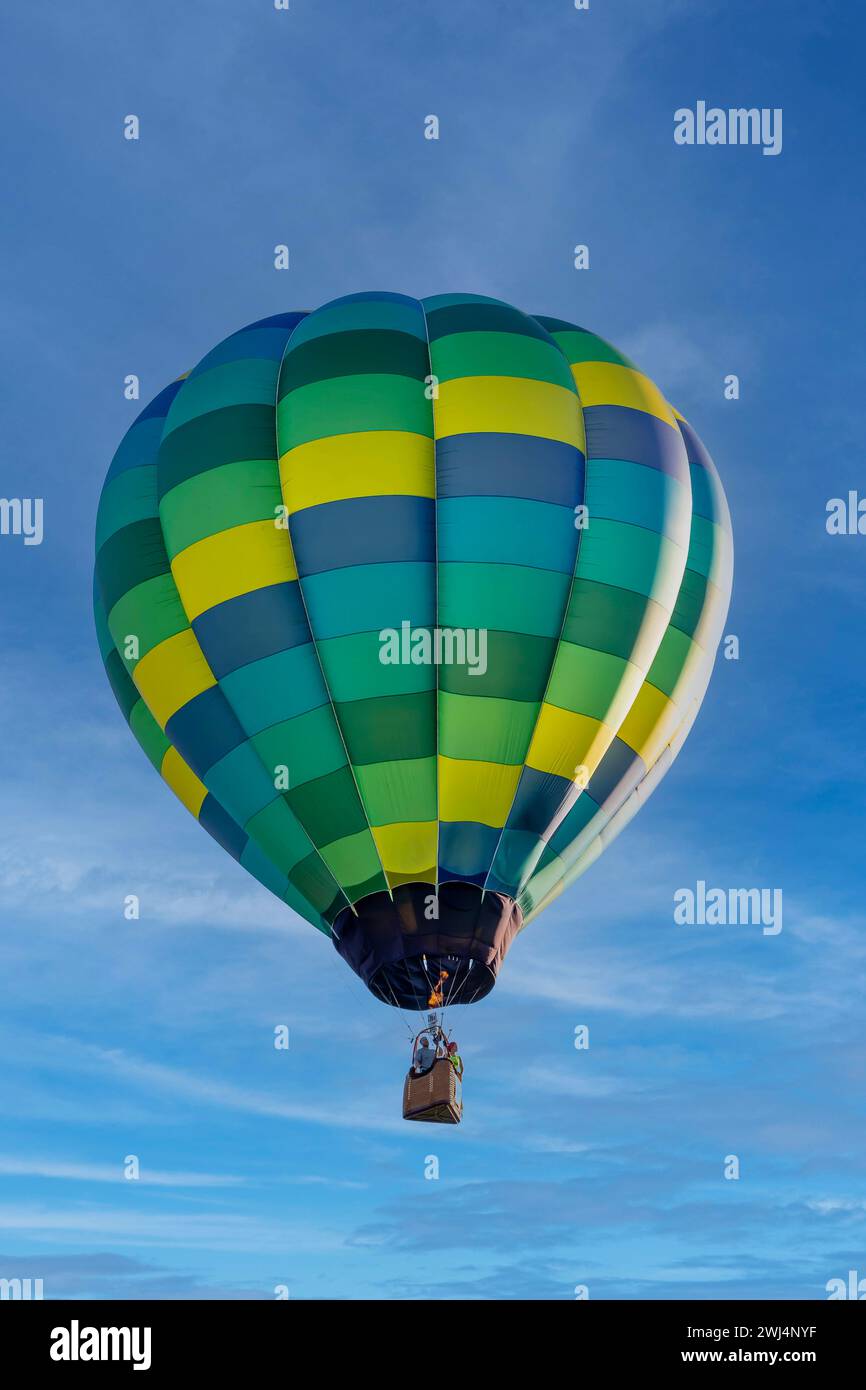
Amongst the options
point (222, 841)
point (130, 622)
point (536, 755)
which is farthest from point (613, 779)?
point (130, 622)

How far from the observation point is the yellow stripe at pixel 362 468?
17750 mm

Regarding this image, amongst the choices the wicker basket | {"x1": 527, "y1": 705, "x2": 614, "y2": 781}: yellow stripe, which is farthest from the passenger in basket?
{"x1": 527, "y1": 705, "x2": 614, "y2": 781}: yellow stripe

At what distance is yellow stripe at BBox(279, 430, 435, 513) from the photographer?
17750mm

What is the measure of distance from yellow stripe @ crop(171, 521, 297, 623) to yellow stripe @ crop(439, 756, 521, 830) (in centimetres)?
277

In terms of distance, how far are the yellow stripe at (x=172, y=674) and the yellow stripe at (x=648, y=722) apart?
15.8 ft

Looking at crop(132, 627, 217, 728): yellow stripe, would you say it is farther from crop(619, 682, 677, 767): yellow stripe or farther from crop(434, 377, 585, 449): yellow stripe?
crop(619, 682, 677, 767): yellow stripe

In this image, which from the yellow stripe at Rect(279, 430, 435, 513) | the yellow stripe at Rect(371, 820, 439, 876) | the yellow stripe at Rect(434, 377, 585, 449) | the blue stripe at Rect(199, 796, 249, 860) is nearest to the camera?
the yellow stripe at Rect(371, 820, 439, 876)

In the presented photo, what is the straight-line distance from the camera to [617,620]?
712 inches

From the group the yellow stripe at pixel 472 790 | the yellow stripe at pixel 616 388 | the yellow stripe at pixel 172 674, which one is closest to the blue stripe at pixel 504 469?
the yellow stripe at pixel 616 388

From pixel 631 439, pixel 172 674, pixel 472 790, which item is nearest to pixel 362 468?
pixel 631 439

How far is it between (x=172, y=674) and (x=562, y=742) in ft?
15.1

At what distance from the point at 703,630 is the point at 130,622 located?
6.87 m

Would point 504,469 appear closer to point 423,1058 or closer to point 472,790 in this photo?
point 472,790

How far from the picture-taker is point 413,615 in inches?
690
